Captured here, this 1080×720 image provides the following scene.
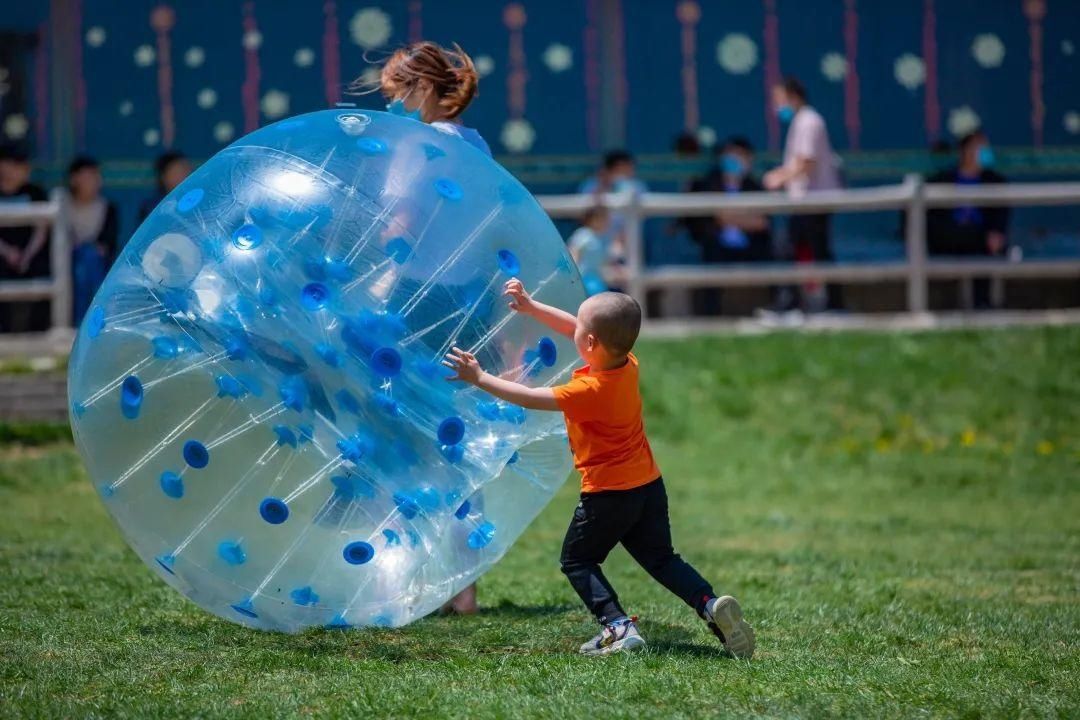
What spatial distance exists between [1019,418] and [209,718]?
990 cm

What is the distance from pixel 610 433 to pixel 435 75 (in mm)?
1790

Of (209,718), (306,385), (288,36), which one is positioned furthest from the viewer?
(288,36)

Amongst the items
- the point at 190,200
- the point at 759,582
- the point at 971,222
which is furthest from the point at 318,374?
the point at 971,222

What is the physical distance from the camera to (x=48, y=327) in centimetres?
1431

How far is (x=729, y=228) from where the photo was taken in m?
15.0

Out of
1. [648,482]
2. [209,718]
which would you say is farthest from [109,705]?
[648,482]

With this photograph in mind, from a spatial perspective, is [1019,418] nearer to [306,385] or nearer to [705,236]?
[705,236]

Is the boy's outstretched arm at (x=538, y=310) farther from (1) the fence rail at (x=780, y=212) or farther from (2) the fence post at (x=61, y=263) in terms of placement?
(2) the fence post at (x=61, y=263)

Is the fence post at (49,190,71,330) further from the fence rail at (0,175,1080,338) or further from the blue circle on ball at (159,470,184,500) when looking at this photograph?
the blue circle on ball at (159,470,184,500)

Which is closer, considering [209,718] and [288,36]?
[209,718]

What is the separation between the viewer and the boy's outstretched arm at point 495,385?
5453mm

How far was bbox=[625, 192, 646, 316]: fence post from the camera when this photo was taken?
14.2 m

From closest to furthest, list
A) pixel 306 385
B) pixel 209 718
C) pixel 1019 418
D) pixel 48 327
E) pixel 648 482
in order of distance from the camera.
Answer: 1. pixel 209 718
2. pixel 306 385
3. pixel 648 482
4. pixel 1019 418
5. pixel 48 327

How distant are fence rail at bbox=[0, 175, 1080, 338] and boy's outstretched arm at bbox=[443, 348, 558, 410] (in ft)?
28.5
